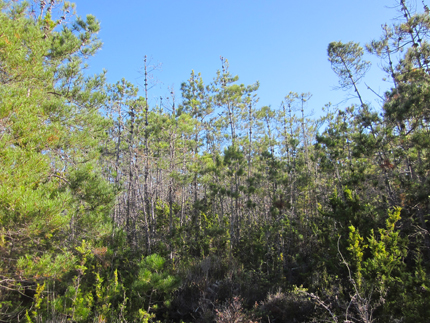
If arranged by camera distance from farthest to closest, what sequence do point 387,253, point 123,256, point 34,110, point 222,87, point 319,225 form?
point 222,87
point 319,225
point 123,256
point 387,253
point 34,110

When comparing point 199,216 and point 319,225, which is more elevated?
point 199,216

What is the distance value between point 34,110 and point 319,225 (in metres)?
8.14

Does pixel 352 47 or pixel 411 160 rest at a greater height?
pixel 352 47

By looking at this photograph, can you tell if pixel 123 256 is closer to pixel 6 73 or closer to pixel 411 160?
pixel 6 73

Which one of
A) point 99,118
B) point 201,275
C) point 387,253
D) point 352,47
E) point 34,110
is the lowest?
point 201,275

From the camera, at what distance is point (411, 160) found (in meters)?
6.82

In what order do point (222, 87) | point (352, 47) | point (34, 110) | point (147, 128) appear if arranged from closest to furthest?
point (34, 110) < point (147, 128) < point (352, 47) < point (222, 87)

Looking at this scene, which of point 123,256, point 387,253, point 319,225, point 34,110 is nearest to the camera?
point 34,110

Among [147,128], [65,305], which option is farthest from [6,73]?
[65,305]

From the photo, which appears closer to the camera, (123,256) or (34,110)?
(34,110)

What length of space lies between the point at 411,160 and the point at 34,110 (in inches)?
344

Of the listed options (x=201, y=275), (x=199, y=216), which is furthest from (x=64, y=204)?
(x=199, y=216)

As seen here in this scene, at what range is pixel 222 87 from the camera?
9.37 m

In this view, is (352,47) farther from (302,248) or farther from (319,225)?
(302,248)
